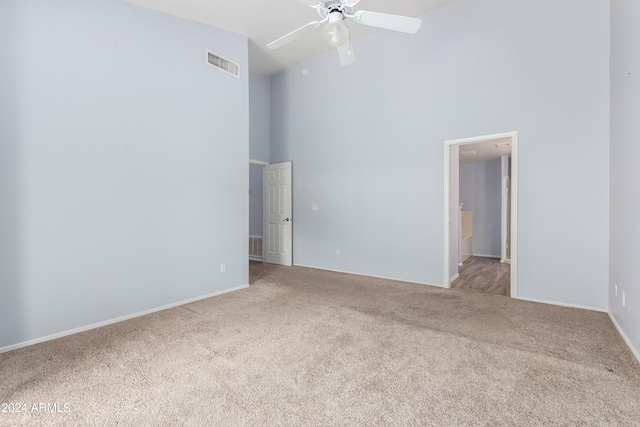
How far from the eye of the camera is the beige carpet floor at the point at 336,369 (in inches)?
67.2

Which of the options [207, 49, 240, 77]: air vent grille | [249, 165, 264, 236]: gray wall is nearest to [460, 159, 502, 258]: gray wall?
[249, 165, 264, 236]: gray wall

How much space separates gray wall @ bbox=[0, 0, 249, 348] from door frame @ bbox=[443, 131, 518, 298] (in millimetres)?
2878

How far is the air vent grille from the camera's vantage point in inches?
159

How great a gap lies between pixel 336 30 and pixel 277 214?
4.19 metres

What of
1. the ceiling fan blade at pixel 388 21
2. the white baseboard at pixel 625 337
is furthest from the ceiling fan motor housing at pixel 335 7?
the white baseboard at pixel 625 337

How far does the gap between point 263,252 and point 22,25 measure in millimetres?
4739

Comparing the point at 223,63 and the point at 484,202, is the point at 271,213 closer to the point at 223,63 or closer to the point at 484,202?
the point at 223,63

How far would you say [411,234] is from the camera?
4559 millimetres

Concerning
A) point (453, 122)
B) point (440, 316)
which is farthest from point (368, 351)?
point (453, 122)

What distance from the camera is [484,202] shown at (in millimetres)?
8031

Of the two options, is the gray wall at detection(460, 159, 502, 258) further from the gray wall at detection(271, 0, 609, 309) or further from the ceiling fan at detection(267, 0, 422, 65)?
the ceiling fan at detection(267, 0, 422, 65)

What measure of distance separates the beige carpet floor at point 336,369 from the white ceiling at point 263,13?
11.0ft

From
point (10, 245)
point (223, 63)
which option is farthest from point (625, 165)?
point (10, 245)

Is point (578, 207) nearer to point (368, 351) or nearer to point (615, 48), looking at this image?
point (615, 48)
